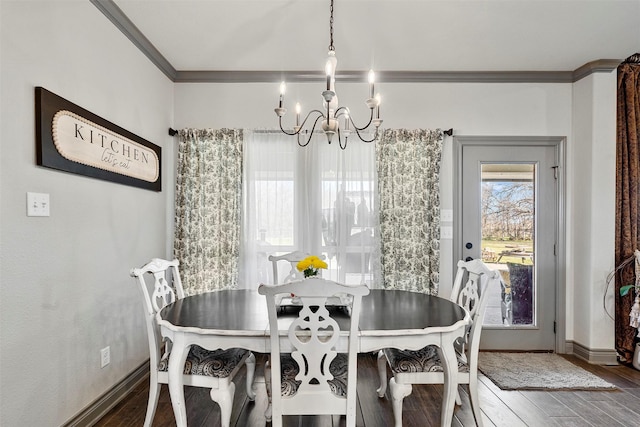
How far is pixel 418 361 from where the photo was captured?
6.26ft

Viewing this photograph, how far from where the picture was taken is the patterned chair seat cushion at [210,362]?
70.7 inches

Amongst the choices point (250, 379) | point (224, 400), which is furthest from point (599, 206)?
point (224, 400)

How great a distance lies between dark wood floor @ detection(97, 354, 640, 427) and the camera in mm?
2162

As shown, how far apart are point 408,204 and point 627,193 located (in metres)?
1.93

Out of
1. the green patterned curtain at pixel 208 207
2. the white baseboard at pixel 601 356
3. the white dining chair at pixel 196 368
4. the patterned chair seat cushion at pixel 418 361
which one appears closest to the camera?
the white dining chair at pixel 196 368

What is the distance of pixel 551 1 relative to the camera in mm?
2268

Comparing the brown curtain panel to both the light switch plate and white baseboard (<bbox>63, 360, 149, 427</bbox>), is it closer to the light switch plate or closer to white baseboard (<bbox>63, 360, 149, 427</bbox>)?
white baseboard (<bbox>63, 360, 149, 427</bbox>)

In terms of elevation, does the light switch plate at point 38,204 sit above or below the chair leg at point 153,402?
above

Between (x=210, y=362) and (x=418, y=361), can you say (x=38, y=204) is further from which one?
(x=418, y=361)

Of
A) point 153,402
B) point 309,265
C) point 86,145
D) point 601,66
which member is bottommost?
point 153,402

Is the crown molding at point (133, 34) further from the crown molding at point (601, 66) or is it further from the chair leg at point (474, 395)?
the crown molding at point (601, 66)

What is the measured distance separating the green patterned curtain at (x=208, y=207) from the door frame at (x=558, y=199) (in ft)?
6.94

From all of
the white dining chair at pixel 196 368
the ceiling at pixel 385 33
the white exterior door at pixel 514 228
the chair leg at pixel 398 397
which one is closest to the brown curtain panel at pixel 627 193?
the ceiling at pixel 385 33

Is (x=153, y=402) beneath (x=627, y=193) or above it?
beneath
